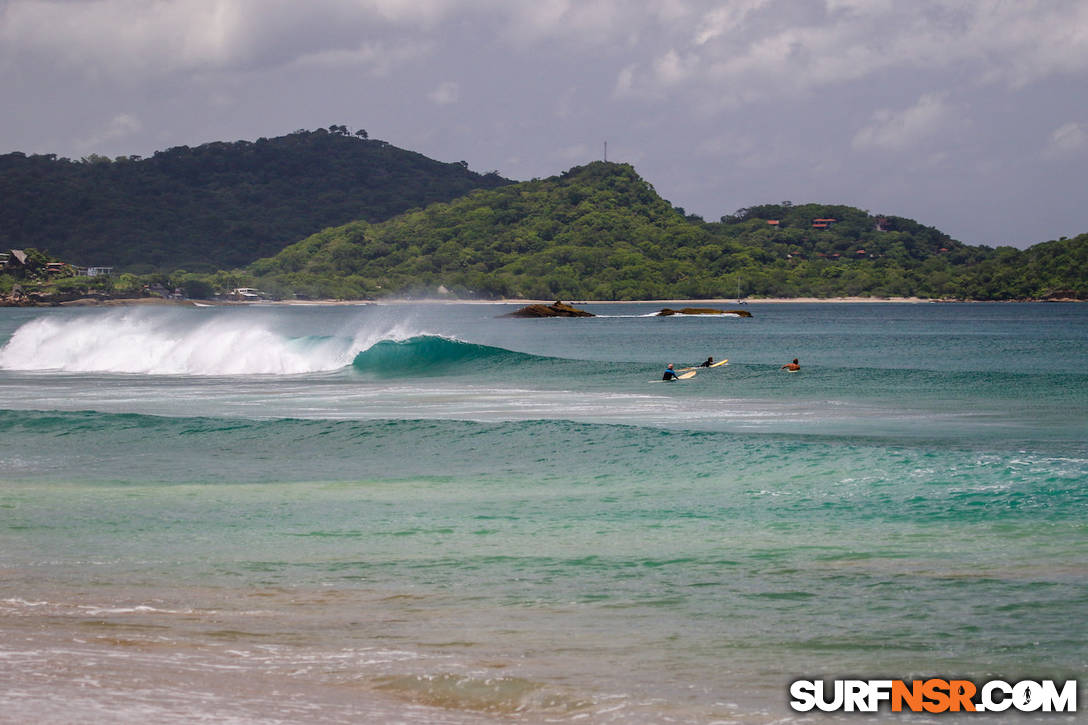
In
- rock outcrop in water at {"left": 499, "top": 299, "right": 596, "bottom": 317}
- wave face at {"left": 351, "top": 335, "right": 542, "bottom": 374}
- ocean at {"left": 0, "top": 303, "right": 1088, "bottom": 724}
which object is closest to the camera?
ocean at {"left": 0, "top": 303, "right": 1088, "bottom": 724}

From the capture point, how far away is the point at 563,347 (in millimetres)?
78875

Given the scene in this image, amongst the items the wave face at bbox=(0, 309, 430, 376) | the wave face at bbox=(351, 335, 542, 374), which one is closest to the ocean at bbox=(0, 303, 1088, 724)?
the wave face at bbox=(351, 335, 542, 374)

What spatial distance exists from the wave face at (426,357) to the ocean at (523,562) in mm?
17614

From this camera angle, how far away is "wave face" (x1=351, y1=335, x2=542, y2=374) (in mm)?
46188

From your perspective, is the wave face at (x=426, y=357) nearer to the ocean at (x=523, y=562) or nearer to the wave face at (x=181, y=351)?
the wave face at (x=181, y=351)

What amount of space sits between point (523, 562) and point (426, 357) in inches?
1449

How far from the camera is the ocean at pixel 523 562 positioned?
770 cm

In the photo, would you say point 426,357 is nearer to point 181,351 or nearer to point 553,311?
point 181,351

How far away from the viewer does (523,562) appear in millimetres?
11430

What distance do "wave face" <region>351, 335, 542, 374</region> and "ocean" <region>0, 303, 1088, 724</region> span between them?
57.8ft

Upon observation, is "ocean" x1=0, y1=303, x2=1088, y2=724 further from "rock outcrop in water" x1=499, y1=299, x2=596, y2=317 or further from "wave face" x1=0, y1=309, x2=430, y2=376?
"rock outcrop in water" x1=499, y1=299, x2=596, y2=317

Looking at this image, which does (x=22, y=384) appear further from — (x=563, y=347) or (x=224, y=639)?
(x=563, y=347)

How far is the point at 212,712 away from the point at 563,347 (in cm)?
7200

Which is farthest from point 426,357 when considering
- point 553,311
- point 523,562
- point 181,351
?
point 553,311
